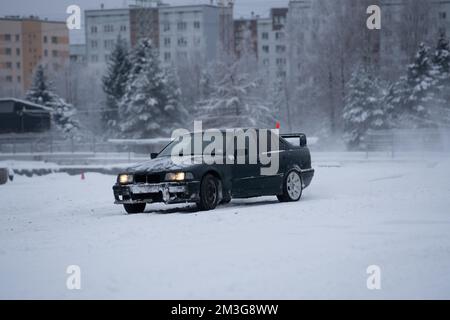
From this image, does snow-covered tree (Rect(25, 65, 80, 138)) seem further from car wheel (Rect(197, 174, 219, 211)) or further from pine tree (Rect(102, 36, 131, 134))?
car wheel (Rect(197, 174, 219, 211))

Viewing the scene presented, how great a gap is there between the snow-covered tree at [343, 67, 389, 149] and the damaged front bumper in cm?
3826

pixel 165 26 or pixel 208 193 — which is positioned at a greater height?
pixel 165 26

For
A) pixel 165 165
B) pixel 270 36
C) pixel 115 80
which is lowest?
pixel 165 165

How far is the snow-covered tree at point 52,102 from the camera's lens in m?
68.6

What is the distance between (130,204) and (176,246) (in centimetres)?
490

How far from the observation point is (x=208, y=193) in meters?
13.2

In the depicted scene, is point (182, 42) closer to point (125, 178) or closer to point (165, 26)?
point (165, 26)

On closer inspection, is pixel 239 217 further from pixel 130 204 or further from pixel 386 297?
pixel 386 297

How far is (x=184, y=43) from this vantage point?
114000 millimetres

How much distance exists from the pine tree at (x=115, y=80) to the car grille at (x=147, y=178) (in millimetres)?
54687

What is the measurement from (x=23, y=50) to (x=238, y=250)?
12572 cm

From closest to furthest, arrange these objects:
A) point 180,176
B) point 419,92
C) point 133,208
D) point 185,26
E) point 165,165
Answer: point 180,176, point 165,165, point 133,208, point 419,92, point 185,26

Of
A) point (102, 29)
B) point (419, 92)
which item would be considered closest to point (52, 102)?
point (419, 92)
